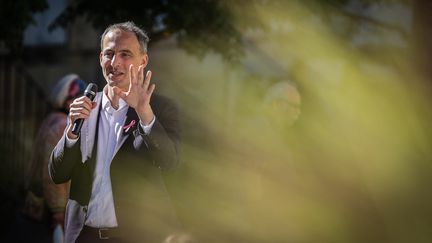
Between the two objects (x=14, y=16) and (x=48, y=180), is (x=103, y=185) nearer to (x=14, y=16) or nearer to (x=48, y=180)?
(x=48, y=180)

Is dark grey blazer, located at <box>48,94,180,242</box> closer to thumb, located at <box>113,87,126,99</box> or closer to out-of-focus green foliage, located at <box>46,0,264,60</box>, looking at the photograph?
thumb, located at <box>113,87,126,99</box>

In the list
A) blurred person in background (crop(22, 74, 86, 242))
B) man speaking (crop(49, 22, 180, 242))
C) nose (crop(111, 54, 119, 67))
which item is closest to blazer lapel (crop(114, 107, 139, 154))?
man speaking (crop(49, 22, 180, 242))

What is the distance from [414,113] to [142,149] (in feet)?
8.89

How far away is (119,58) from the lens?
10.8 feet

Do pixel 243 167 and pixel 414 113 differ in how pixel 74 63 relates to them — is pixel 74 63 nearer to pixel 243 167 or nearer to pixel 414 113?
pixel 243 167

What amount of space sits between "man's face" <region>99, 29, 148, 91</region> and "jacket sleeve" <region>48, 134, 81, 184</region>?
343 millimetres

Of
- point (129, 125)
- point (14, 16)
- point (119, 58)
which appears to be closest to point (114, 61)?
point (119, 58)

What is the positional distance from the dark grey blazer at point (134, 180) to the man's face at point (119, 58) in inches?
7.0

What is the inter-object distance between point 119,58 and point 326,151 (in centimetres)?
371

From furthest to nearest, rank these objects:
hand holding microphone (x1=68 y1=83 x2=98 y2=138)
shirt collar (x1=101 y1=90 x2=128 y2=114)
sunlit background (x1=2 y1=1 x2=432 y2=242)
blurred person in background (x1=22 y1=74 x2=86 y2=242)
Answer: blurred person in background (x1=22 y1=74 x2=86 y2=242) → sunlit background (x1=2 y1=1 x2=432 y2=242) → shirt collar (x1=101 y1=90 x2=128 y2=114) → hand holding microphone (x1=68 y1=83 x2=98 y2=138)

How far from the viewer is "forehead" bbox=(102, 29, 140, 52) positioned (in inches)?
130

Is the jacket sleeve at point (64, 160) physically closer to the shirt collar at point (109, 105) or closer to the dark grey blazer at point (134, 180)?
the dark grey blazer at point (134, 180)

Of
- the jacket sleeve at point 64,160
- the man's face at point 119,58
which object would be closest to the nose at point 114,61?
the man's face at point 119,58

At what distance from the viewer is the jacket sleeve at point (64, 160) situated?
326 centimetres
